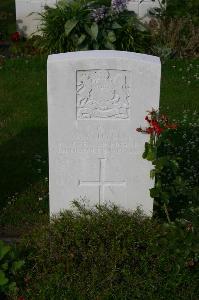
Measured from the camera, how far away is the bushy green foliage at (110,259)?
436 cm

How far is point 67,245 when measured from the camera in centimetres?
461

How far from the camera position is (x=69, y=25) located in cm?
923

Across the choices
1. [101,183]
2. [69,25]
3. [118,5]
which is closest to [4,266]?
[101,183]

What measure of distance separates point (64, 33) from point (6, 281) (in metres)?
5.80

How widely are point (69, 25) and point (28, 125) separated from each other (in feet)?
8.36

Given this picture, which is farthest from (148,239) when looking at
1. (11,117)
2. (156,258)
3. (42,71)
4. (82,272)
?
(42,71)

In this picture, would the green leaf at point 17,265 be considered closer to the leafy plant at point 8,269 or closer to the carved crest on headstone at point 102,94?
the leafy plant at point 8,269

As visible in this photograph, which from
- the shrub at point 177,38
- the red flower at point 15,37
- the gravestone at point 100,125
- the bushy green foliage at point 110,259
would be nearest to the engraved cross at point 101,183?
the gravestone at point 100,125

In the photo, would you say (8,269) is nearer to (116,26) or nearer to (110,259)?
(110,259)

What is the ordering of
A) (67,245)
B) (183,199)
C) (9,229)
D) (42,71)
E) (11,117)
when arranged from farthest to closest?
(42,71) → (11,117) → (183,199) → (9,229) → (67,245)

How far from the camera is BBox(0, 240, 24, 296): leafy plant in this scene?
4324 mm

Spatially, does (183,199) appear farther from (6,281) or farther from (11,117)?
(11,117)

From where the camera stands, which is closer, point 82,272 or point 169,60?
point 82,272

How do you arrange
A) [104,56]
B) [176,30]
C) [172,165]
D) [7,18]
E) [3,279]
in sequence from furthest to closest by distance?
[7,18], [176,30], [172,165], [104,56], [3,279]
